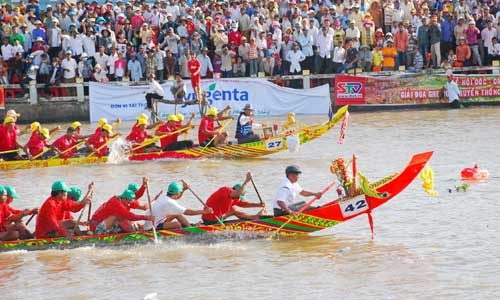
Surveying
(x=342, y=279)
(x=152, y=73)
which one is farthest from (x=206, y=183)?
(x=152, y=73)

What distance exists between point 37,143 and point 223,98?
24.7 feet

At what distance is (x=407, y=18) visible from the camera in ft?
101

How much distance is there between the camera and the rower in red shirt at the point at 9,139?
2286 centimetres

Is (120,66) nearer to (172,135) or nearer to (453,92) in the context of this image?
(172,135)

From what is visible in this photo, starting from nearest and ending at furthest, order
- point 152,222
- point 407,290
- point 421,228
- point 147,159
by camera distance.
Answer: point 407,290, point 152,222, point 421,228, point 147,159

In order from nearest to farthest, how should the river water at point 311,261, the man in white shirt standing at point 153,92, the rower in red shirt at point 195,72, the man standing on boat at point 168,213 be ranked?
1. the river water at point 311,261
2. the man standing on boat at point 168,213
3. the rower in red shirt at point 195,72
4. the man in white shirt standing at point 153,92

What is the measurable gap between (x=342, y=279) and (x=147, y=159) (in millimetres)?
10212

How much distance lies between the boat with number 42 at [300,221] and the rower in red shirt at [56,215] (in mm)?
114

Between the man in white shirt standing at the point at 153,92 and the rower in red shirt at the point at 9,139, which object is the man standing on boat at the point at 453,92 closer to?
the man in white shirt standing at the point at 153,92

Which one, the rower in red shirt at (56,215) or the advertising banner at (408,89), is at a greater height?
the advertising banner at (408,89)

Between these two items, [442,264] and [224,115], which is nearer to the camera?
[442,264]

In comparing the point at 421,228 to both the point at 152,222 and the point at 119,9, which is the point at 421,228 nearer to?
the point at 152,222

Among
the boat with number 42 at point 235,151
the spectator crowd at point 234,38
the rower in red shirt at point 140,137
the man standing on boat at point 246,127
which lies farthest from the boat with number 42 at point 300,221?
the spectator crowd at point 234,38

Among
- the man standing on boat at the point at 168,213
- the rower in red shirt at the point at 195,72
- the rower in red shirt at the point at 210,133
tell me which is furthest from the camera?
the rower in red shirt at the point at 195,72
